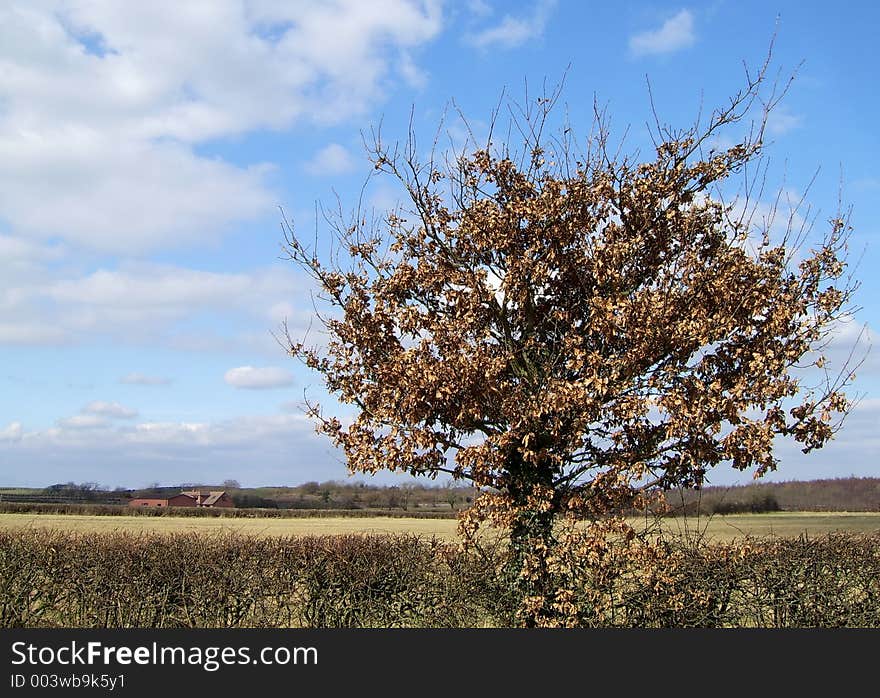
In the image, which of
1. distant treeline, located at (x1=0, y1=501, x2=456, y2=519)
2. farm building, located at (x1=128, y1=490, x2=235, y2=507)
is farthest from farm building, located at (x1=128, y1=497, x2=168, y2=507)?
distant treeline, located at (x1=0, y1=501, x2=456, y2=519)

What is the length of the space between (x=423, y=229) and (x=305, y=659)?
5455 millimetres

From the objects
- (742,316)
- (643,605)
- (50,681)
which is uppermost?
(742,316)

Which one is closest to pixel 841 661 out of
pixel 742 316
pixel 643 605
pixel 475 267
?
pixel 643 605

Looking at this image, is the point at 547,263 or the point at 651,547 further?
the point at 547,263

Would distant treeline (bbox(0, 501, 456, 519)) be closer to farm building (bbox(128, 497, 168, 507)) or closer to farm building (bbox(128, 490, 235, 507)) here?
farm building (bbox(128, 497, 168, 507))

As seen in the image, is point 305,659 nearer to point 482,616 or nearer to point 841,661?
point 482,616

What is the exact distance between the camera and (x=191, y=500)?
243 ft

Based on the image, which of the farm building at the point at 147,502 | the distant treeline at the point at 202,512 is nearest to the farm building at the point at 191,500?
the farm building at the point at 147,502

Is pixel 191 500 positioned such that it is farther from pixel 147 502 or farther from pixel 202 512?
pixel 202 512

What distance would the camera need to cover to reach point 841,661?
29.2ft

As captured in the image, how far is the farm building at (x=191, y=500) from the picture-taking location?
7100 centimetres

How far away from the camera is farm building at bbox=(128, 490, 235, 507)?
7100 cm

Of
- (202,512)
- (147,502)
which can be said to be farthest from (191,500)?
(202,512)

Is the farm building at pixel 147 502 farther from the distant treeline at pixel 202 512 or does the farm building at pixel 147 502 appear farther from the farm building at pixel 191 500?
the distant treeline at pixel 202 512
